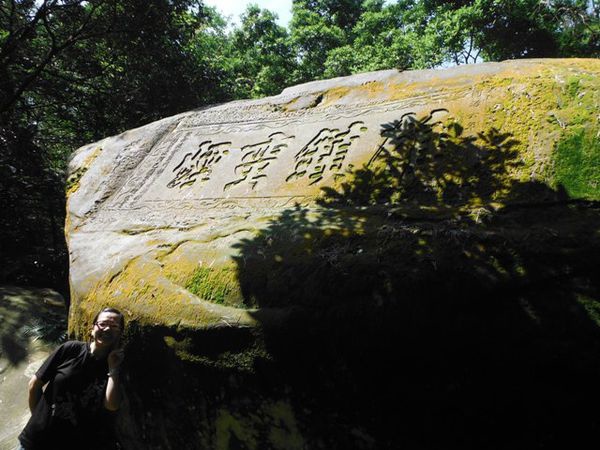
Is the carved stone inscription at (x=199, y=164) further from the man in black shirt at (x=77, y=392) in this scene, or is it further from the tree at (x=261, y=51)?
the tree at (x=261, y=51)

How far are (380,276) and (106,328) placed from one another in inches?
56.9

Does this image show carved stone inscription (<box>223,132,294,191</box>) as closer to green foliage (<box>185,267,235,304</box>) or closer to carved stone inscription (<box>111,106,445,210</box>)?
carved stone inscription (<box>111,106,445,210</box>)

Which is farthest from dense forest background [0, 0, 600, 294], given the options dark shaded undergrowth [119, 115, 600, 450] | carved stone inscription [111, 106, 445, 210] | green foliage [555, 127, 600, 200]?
green foliage [555, 127, 600, 200]

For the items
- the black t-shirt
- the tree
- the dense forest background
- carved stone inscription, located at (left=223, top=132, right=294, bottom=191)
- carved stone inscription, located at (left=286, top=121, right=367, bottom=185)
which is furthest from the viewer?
the tree

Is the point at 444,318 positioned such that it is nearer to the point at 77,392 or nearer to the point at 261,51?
the point at 77,392

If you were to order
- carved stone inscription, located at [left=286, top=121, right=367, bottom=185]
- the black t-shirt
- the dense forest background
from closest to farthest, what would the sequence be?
the black t-shirt < carved stone inscription, located at [left=286, top=121, right=367, bottom=185] < the dense forest background

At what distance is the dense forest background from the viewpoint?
776 cm

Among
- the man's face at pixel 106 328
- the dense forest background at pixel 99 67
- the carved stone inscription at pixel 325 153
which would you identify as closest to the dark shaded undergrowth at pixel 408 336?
the man's face at pixel 106 328

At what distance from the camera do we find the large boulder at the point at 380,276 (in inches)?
65.2

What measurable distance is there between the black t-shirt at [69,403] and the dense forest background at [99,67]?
4.22m

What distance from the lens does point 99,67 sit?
930cm

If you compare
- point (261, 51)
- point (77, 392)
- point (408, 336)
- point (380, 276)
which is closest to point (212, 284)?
point (77, 392)

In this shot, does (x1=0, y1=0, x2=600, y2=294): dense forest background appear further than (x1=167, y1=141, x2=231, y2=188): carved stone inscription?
Yes

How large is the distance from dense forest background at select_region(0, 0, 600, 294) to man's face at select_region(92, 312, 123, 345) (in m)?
4.30
